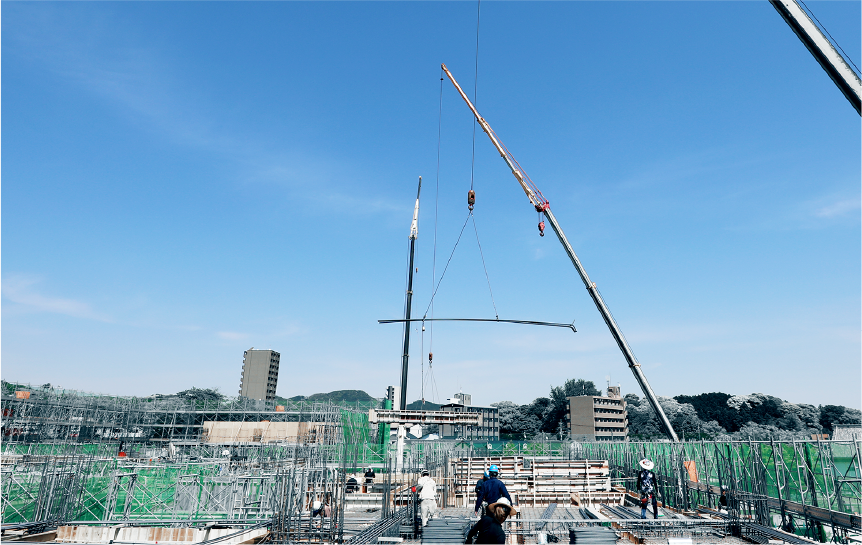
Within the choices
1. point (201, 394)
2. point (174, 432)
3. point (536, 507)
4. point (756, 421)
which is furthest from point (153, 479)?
point (756, 421)

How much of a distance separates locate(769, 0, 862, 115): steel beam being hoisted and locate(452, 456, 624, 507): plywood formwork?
2091cm

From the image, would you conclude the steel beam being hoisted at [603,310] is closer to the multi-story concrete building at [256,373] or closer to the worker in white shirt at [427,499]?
the worker in white shirt at [427,499]

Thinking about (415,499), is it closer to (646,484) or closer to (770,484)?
(646,484)

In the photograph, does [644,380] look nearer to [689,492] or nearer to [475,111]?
[689,492]

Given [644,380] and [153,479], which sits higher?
[644,380]

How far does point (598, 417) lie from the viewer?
124625 mm

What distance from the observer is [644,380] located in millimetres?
28641

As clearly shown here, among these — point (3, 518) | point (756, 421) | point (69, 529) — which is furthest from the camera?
point (756, 421)

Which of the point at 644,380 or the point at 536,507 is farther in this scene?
the point at 644,380

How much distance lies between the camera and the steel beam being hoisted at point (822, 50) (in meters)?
14.1

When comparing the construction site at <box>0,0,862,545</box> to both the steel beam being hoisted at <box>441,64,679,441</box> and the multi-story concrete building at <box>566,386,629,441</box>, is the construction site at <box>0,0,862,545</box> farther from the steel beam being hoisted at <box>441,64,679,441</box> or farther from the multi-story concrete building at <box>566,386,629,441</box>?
the multi-story concrete building at <box>566,386,629,441</box>

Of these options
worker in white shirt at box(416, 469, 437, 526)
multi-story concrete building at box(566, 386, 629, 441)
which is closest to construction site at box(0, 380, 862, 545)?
worker in white shirt at box(416, 469, 437, 526)

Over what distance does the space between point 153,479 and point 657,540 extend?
818 inches

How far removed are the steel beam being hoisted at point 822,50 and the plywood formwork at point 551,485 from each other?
68.6 feet
